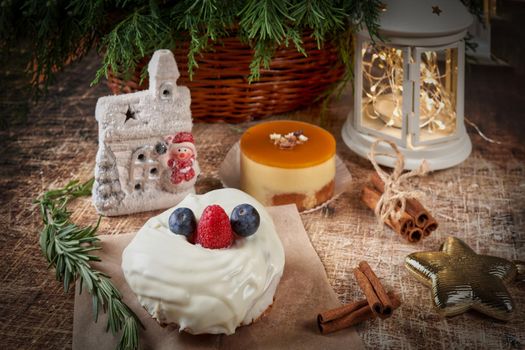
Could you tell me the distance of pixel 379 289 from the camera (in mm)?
1265

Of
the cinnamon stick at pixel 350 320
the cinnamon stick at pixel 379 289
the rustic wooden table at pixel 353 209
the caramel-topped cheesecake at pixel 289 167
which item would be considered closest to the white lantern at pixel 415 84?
the rustic wooden table at pixel 353 209

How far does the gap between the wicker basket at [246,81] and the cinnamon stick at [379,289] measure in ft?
2.13

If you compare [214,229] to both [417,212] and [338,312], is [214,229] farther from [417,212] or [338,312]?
[417,212]

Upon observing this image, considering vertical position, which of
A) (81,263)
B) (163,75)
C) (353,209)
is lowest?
(353,209)

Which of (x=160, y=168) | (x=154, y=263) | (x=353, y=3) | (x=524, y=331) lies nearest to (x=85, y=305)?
(x=154, y=263)

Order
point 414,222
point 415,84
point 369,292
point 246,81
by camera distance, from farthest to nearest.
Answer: point 246,81 < point 415,84 < point 414,222 < point 369,292

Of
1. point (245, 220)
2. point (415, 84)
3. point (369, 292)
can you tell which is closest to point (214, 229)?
point (245, 220)

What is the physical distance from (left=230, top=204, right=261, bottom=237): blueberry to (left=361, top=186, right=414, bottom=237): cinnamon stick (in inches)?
14.4

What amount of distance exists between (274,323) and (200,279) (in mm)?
168

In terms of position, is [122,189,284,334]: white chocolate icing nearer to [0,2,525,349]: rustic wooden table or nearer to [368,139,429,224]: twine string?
[0,2,525,349]: rustic wooden table

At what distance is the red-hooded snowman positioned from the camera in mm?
1496

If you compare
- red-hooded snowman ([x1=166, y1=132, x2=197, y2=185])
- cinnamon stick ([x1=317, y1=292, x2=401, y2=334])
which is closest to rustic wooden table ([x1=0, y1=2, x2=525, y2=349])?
cinnamon stick ([x1=317, y1=292, x2=401, y2=334])

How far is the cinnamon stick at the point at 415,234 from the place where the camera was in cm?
145

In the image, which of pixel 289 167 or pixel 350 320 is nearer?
pixel 350 320
